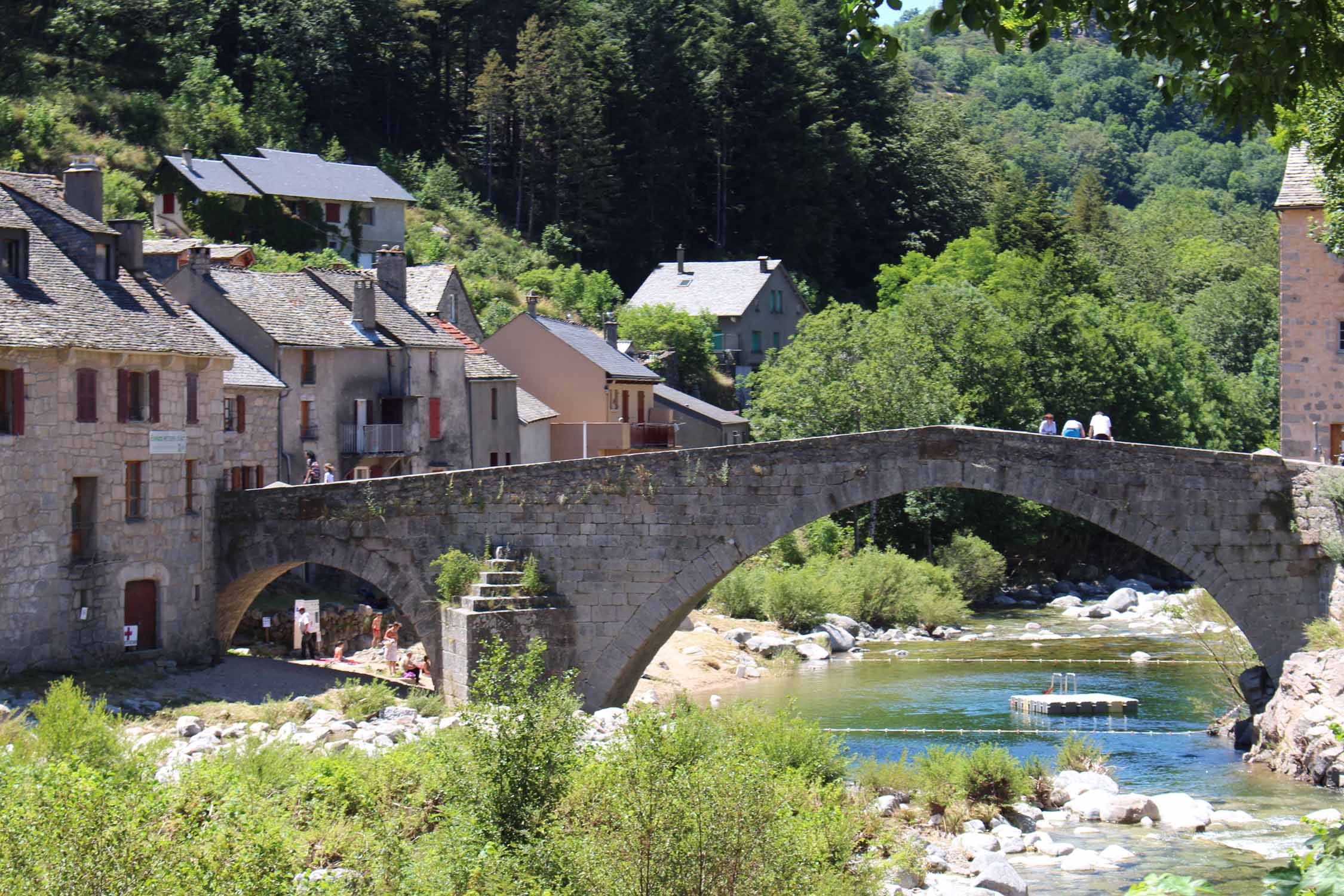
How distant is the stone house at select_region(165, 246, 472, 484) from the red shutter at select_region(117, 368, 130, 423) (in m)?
6.95

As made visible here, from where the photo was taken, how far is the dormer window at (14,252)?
76.4 feet

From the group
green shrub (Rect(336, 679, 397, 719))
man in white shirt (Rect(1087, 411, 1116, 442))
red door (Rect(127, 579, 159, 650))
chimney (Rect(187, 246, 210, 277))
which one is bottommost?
green shrub (Rect(336, 679, 397, 719))

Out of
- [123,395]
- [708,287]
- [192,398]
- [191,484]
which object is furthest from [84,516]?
[708,287]

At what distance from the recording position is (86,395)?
23.3 m

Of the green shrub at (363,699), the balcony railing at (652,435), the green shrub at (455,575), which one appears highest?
the balcony railing at (652,435)

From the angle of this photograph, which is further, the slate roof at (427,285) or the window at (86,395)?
the slate roof at (427,285)

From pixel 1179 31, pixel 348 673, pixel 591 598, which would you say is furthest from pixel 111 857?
pixel 348 673

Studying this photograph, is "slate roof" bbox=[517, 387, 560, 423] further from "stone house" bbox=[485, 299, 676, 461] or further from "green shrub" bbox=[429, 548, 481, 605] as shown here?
"green shrub" bbox=[429, 548, 481, 605]

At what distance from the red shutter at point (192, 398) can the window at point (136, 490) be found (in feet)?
4.33

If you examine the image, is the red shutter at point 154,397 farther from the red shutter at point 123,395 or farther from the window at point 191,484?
the window at point 191,484

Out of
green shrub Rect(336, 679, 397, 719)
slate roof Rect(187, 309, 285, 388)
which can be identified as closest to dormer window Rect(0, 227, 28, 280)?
slate roof Rect(187, 309, 285, 388)

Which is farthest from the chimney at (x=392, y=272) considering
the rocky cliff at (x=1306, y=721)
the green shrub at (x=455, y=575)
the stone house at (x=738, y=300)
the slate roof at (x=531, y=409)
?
the stone house at (x=738, y=300)

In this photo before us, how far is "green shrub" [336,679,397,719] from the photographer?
23.0m

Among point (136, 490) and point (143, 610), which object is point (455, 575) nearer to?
point (143, 610)
